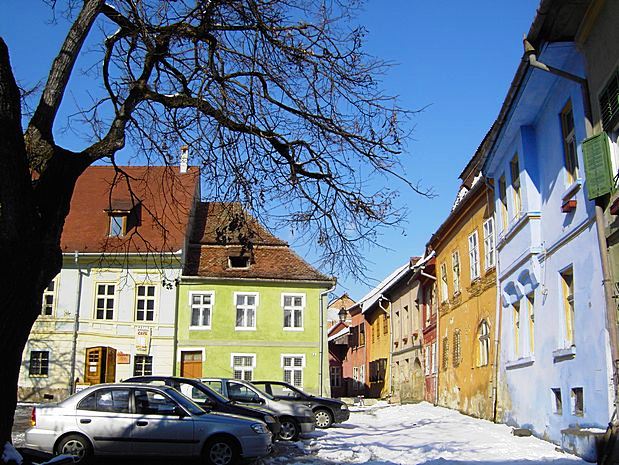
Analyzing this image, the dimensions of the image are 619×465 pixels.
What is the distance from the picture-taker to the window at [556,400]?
44.3 feet

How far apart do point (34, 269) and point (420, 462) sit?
8.26 meters

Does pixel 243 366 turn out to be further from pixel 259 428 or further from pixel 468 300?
pixel 259 428

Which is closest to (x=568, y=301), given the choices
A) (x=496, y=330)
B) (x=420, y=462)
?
(x=420, y=462)

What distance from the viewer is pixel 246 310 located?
34.3 meters

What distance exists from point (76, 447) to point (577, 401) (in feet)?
29.2

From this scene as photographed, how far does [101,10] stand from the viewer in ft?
24.8

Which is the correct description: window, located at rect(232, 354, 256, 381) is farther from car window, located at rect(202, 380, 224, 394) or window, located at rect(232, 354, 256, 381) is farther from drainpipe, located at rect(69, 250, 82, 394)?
car window, located at rect(202, 380, 224, 394)

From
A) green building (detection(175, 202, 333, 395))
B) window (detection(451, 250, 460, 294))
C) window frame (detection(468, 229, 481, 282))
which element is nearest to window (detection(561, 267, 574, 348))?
window frame (detection(468, 229, 481, 282))

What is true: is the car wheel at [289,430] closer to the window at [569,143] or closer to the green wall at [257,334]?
the window at [569,143]

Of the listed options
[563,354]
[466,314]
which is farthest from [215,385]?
[563,354]

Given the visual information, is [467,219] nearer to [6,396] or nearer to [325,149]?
[325,149]

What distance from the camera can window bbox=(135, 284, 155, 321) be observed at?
33312 millimetres

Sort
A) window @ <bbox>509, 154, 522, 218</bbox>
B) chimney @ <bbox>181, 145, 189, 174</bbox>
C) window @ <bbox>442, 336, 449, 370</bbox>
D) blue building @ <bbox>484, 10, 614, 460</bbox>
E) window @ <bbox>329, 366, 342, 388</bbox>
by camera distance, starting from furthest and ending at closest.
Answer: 1. window @ <bbox>329, 366, 342, 388</bbox>
2. window @ <bbox>442, 336, 449, 370</bbox>
3. window @ <bbox>509, 154, 522, 218</bbox>
4. blue building @ <bbox>484, 10, 614, 460</bbox>
5. chimney @ <bbox>181, 145, 189, 174</bbox>

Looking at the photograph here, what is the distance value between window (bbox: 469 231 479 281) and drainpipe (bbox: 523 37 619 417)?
10741mm
